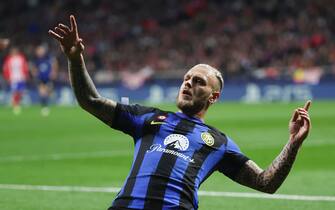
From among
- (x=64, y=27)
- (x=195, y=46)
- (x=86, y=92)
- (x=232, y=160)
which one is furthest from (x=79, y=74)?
(x=195, y=46)

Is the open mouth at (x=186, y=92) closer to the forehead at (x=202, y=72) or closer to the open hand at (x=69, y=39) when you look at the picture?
the forehead at (x=202, y=72)

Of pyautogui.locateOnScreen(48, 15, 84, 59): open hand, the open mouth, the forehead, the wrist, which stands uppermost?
pyautogui.locateOnScreen(48, 15, 84, 59): open hand

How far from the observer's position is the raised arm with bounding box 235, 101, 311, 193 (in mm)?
5398

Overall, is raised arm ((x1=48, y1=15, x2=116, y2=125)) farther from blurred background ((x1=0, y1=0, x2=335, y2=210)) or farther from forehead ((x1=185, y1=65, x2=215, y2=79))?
blurred background ((x1=0, y1=0, x2=335, y2=210))

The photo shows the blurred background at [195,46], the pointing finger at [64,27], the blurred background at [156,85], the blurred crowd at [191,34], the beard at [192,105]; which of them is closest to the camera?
the pointing finger at [64,27]

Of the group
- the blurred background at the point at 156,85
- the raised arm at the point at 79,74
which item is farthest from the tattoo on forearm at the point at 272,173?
the blurred background at the point at 156,85

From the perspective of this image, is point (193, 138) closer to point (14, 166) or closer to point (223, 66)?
point (14, 166)

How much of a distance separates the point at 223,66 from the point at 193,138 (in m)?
29.8

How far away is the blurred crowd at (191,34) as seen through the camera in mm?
34744

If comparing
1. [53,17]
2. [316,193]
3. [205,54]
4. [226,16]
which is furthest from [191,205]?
[53,17]

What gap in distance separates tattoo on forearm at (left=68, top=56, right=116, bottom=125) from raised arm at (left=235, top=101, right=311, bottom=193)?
1.11 metres

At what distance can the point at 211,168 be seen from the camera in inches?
227

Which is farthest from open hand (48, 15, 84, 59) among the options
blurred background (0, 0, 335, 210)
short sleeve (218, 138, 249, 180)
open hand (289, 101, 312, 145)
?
blurred background (0, 0, 335, 210)

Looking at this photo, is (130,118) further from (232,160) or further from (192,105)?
(232,160)
